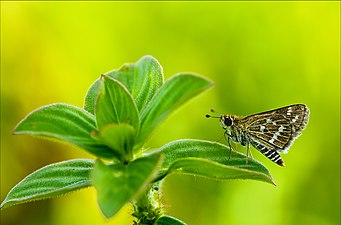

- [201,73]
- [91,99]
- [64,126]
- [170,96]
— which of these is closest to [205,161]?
[170,96]

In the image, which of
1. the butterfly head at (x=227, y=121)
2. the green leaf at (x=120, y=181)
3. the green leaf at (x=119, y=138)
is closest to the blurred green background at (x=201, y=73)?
the butterfly head at (x=227, y=121)

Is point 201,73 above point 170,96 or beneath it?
beneath

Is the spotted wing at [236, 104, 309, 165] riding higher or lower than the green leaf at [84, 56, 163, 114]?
lower

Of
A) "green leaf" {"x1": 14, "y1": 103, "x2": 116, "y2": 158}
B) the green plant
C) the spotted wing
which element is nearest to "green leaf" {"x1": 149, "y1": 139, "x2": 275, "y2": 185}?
the green plant

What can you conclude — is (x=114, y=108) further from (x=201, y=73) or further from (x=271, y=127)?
(x=201, y=73)

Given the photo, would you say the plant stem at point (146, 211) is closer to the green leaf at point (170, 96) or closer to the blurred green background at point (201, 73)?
the green leaf at point (170, 96)

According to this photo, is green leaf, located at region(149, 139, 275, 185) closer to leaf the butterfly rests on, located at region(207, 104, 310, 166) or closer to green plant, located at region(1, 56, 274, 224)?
green plant, located at region(1, 56, 274, 224)
